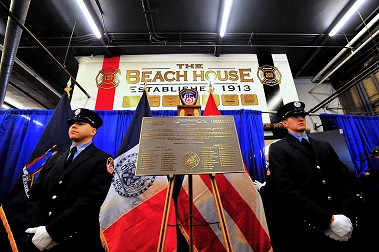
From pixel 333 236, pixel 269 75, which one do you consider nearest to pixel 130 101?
pixel 269 75

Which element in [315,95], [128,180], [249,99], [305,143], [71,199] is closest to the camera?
[71,199]

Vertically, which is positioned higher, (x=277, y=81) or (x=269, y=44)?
(x=269, y=44)

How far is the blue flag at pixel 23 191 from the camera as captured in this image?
2426 mm

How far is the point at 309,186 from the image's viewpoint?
72.4 inches

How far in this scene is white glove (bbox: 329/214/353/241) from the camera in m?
1.58

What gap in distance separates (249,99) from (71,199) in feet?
14.4

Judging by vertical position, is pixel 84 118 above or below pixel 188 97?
below

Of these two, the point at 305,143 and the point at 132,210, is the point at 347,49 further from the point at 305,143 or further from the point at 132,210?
the point at 132,210

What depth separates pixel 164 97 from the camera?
4953 millimetres

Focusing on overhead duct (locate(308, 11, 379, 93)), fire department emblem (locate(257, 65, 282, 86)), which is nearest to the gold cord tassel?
fire department emblem (locate(257, 65, 282, 86))

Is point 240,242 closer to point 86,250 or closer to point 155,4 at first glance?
point 86,250

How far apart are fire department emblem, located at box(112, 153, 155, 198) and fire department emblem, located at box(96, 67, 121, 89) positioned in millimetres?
3079

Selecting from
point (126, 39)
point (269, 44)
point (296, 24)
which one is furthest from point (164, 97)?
point (296, 24)

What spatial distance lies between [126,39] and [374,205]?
22.0 feet
